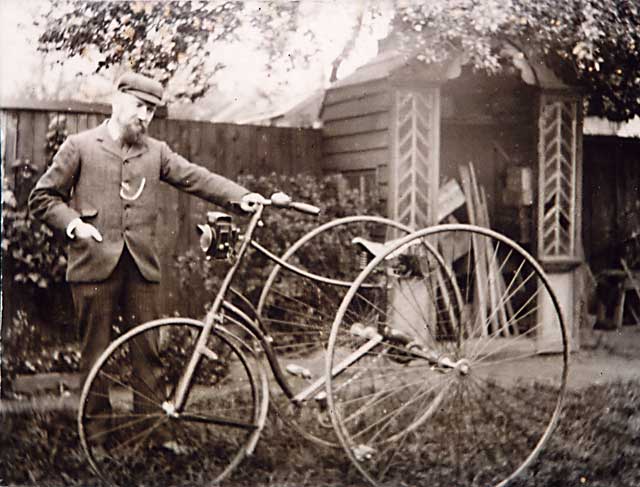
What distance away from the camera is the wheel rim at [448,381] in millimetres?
3582

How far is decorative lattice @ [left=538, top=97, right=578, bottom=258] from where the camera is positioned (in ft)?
13.2

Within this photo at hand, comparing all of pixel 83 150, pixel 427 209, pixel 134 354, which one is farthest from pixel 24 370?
pixel 427 209

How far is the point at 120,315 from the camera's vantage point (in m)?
3.43

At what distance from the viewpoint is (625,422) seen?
384 centimetres

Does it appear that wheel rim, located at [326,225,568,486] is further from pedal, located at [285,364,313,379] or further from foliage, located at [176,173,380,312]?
foliage, located at [176,173,380,312]

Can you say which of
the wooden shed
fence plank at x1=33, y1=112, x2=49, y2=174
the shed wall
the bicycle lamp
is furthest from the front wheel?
the wooden shed

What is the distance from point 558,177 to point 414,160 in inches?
31.9

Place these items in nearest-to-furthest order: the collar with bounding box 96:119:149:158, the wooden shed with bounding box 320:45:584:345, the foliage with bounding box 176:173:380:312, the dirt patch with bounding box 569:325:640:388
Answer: the collar with bounding box 96:119:149:158, the foliage with bounding box 176:173:380:312, the wooden shed with bounding box 320:45:584:345, the dirt patch with bounding box 569:325:640:388

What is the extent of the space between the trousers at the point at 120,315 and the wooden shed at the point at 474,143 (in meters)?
1.10

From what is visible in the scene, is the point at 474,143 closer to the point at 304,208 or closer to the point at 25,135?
the point at 304,208

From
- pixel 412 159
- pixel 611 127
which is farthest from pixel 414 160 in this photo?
pixel 611 127

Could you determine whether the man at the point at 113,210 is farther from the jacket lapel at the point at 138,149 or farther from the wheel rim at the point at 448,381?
the wheel rim at the point at 448,381

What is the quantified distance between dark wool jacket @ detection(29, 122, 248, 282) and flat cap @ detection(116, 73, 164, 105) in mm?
187

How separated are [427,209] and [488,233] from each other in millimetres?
519
